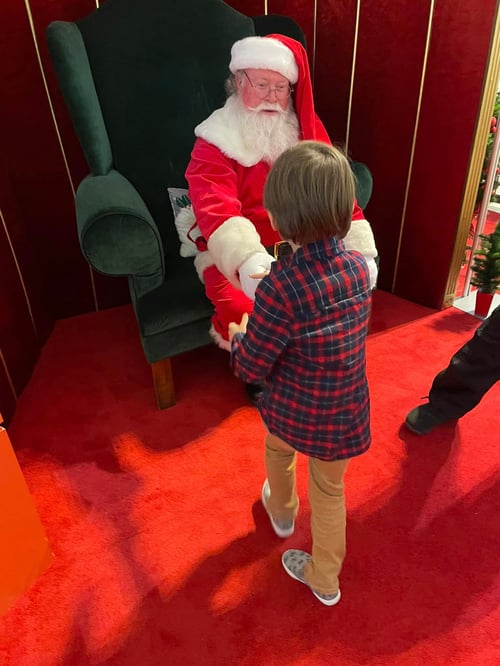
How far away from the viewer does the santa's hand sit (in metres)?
1.34

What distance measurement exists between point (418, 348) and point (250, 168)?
0.97 metres

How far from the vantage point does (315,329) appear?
83cm

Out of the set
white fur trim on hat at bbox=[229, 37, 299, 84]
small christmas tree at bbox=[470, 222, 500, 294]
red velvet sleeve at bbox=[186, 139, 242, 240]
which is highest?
white fur trim on hat at bbox=[229, 37, 299, 84]

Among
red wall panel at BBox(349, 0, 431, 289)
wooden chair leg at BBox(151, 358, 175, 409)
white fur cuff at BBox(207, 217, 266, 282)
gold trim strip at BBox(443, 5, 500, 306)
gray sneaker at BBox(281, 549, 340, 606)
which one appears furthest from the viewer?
red wall panel at BBox(349, 0, 431, 289)

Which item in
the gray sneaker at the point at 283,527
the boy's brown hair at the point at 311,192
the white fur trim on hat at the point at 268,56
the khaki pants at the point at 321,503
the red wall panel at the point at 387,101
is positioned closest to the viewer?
the boy's brown hair at the point at 311,192

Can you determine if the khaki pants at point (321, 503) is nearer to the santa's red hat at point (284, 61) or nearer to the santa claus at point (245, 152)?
the santa claus at point (245, 152)

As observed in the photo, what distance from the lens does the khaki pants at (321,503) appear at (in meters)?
1.02

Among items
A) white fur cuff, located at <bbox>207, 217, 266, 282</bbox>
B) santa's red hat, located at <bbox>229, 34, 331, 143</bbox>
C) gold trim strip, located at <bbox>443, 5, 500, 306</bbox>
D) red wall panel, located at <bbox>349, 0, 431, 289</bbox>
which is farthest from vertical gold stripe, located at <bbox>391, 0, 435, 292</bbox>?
white fur cuff, located at <bbox>207, 217, 266, 282</bbox>

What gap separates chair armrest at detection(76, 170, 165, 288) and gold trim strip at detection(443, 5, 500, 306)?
4.15 feet

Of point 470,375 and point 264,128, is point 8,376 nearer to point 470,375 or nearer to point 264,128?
point 264,128

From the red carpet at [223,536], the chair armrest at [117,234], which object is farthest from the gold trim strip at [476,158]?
the chair armrest at [117,234]

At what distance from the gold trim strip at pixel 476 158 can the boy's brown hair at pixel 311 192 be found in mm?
1349

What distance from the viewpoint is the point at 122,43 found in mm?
1773

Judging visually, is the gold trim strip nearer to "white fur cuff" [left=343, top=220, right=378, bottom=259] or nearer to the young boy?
"white fur cuff" [left=343, top=220, right=378, bottom=259]
